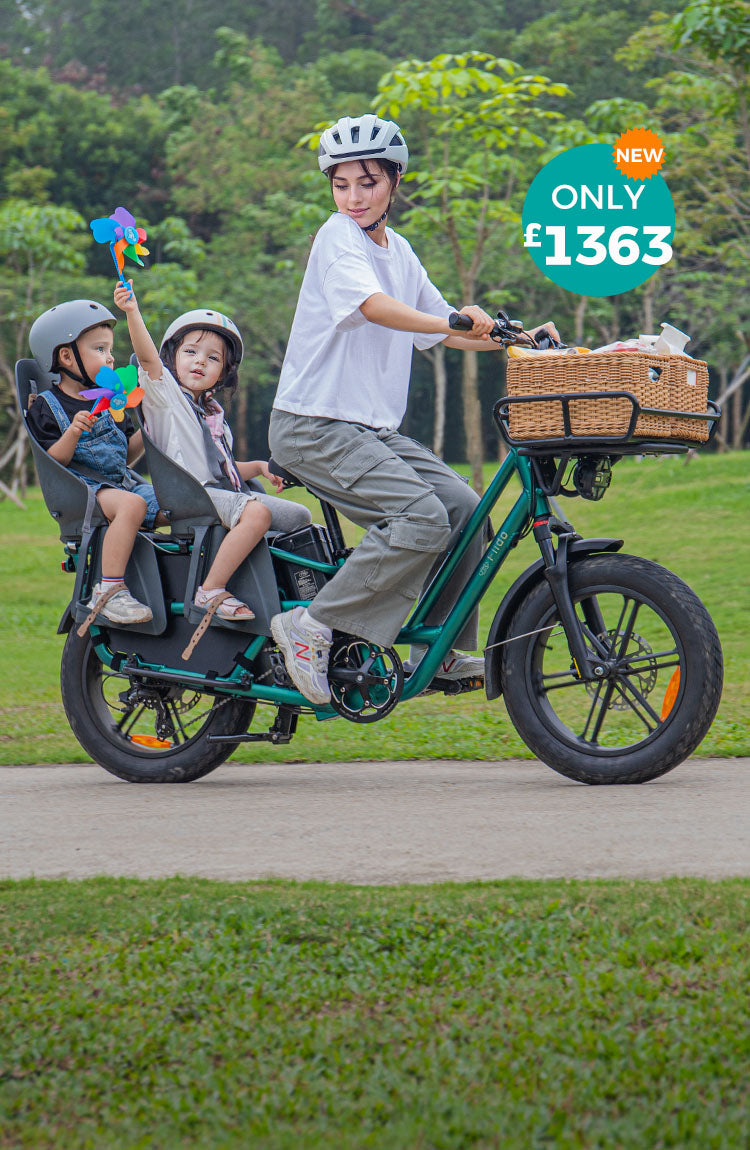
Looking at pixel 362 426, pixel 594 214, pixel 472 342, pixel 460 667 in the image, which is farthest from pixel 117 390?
pixel 594 214

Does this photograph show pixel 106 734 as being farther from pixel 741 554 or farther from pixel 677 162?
pixel 677 162

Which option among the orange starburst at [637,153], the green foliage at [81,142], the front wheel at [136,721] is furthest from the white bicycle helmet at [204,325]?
the green foliage at [81,142]

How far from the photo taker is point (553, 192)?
18656mm

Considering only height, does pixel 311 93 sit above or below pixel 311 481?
above

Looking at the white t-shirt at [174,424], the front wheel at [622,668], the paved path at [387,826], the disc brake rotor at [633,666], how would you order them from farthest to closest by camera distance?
the white t-shirt at [174,424] < the disc brake rotor at [633,666] < the front wheel at [622,668] < the paved path at [387,826]

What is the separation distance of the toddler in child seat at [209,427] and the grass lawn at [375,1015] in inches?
64.5

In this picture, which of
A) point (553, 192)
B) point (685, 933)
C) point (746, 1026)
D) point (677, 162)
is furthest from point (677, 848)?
point (677, 162)

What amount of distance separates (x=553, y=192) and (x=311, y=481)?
14.8m

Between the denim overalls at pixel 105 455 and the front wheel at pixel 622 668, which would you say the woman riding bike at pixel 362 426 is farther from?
the denim overalls at pixel 105 455

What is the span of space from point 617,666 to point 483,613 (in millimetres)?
6586

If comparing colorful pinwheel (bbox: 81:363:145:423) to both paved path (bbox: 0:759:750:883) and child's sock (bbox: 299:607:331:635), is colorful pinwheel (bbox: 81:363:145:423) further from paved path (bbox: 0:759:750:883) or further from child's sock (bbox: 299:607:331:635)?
paved path (bbox: 0:759:750:883)

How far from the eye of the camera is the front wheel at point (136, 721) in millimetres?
5246

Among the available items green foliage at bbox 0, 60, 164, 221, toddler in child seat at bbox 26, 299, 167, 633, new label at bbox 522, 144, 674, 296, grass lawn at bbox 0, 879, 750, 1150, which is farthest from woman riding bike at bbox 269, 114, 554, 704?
green foliage at bbox 0, 60, 164, 221

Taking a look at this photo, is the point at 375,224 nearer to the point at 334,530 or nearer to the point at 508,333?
the point at 508,333
